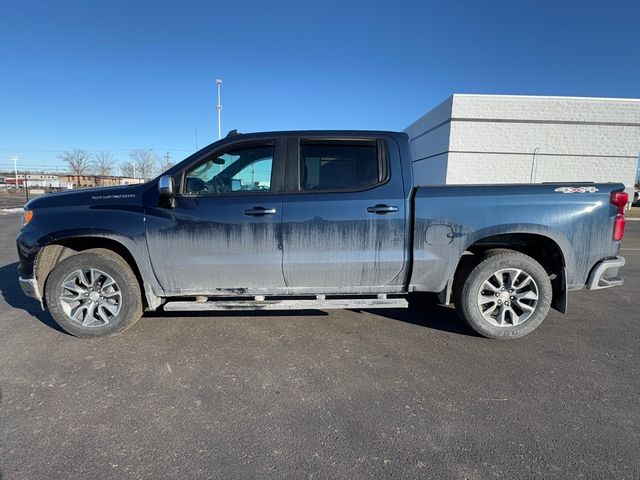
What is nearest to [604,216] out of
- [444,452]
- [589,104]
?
[444,452]

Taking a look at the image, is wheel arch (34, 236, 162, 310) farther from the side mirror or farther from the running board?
the side mirror

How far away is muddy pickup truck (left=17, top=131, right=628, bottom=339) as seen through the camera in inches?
134

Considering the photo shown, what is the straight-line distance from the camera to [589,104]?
20875 mm

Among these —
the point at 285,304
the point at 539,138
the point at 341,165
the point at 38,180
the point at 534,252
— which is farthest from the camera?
the point at 38,180

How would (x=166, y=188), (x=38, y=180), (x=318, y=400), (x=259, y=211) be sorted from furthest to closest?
1. (x=38, y=180)
2. (x=259, y=211)
3. (x=166, y=188)
4. (x=318, y=400)

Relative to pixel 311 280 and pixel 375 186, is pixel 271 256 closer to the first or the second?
pixel 311 280

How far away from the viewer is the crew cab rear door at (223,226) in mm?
3395

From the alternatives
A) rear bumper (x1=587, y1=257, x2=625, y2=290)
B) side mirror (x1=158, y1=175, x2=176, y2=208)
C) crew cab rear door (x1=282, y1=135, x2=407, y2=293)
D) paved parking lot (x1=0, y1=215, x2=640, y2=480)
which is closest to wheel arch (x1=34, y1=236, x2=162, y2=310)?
paved parking lot (x1=0, y1=215, x2=640, y2=480)

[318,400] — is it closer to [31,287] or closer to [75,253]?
[75,253]

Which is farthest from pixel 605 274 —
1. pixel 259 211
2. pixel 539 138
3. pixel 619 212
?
pixel 539 138

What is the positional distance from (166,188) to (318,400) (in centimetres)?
227

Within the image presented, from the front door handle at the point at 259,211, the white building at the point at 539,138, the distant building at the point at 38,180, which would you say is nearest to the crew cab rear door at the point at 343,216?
the front door handle at the point at 259,211

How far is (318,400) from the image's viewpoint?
2.61 metres

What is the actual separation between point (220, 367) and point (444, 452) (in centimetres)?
186
